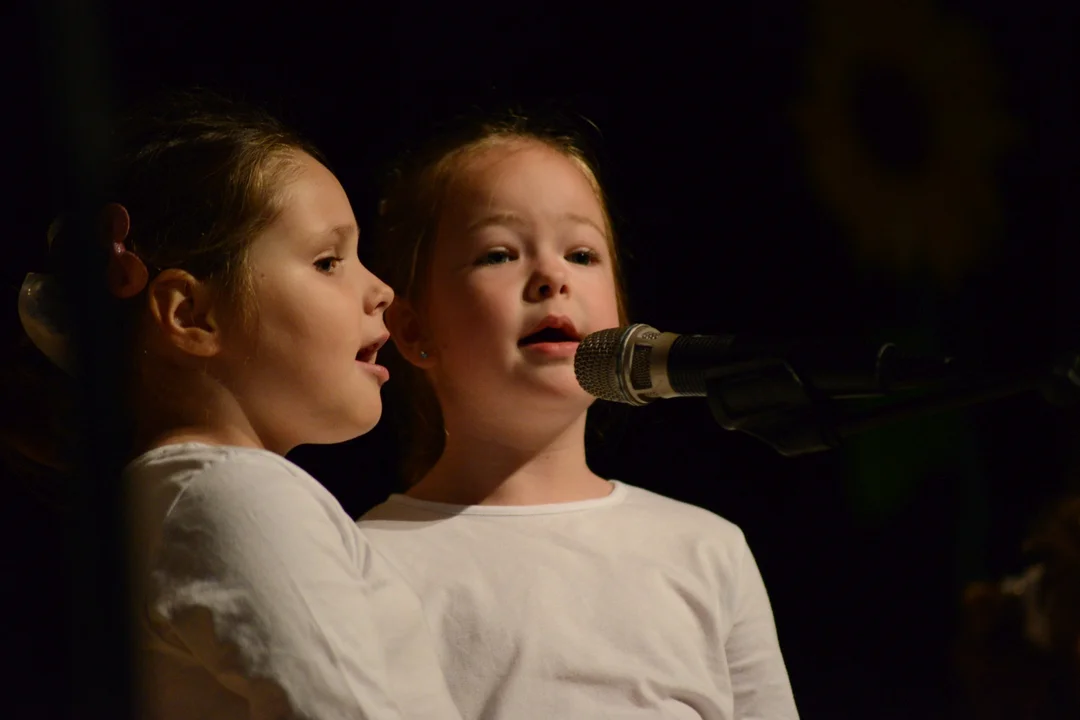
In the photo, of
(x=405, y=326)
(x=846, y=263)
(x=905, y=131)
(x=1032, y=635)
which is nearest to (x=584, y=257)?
(x=405, y=326)

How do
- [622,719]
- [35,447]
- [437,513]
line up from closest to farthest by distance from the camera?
1. [35,447]
2. [622,719]
3. [437,513]

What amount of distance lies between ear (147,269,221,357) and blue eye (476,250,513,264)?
0.38m

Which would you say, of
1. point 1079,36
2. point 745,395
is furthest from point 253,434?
point 1079,36

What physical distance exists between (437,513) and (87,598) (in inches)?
20.1

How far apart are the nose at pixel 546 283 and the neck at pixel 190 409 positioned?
1.32ft

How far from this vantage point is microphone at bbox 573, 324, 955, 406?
107cm

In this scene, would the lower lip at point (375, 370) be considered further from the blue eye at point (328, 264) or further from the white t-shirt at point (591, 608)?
the white t-shirt at point (591, 608)

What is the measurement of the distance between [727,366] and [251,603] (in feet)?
1.52

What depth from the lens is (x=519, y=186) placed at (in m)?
1.59

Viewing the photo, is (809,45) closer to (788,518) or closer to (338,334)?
(788,518)

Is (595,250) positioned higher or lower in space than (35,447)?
higher

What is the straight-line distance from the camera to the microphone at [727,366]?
3.52ft

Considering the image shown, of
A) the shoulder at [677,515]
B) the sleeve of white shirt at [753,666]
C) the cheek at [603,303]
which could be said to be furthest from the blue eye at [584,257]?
the sleeve of white shirt at [753,666]

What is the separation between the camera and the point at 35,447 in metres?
1.30
